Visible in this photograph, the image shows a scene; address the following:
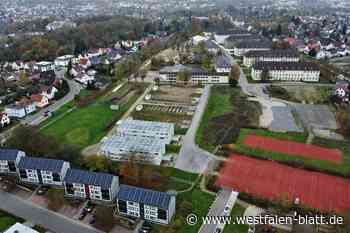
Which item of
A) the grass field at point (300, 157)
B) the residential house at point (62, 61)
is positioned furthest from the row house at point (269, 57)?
the residential house at point (62, 61)

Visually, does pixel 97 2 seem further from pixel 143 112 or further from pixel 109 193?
pixel 109 193

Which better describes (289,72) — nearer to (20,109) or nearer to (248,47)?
(248,47)

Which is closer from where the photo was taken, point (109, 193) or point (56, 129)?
point (109, 193)

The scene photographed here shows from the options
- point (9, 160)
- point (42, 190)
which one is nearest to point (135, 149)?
point (42, 190)

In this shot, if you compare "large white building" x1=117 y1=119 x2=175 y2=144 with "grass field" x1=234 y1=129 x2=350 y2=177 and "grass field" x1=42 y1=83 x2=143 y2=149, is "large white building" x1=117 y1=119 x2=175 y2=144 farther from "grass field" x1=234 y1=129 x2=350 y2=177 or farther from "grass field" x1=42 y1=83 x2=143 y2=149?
"grass field" x1=234 y1=129 x2=350 y2=177

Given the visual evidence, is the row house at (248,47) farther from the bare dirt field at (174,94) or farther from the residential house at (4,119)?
the residential house at (4,119)

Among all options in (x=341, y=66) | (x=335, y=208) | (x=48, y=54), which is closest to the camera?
(x=335, y=208)

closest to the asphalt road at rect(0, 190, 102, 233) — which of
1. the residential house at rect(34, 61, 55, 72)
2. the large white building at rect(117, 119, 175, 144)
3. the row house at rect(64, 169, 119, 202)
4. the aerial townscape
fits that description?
the aerial townscape

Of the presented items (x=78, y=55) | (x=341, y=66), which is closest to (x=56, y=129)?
(x=78, y=55)
